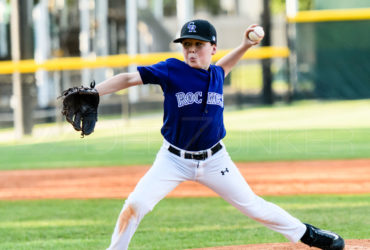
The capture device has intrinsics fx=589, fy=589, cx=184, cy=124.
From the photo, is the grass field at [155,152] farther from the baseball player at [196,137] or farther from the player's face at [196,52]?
the player's face at [196,52]

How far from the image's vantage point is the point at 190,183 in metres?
7.71

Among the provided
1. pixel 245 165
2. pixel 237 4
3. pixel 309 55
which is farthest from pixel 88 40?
pixel 245 165

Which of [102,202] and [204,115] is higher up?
[204,115]

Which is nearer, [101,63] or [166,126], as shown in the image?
[166,126]

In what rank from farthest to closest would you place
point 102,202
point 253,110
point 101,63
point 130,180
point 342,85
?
point 253,110
point 342,85
point 101,63
point 130,180
point 102,202

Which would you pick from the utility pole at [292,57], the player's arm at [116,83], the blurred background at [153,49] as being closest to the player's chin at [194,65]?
the player's arm at [116,83]

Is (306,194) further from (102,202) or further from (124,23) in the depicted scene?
(124,23)

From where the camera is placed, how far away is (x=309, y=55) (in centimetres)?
1686

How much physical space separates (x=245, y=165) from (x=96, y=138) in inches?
190

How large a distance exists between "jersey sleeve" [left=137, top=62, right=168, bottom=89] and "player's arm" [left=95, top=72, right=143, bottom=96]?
0.20ft

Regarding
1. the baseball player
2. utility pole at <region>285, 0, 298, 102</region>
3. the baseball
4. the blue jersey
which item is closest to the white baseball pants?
the baseball player

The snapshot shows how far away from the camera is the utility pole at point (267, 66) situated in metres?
18.3

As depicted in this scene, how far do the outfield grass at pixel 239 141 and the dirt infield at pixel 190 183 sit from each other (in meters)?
0.74

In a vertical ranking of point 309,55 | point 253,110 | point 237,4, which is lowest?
point 253,110
